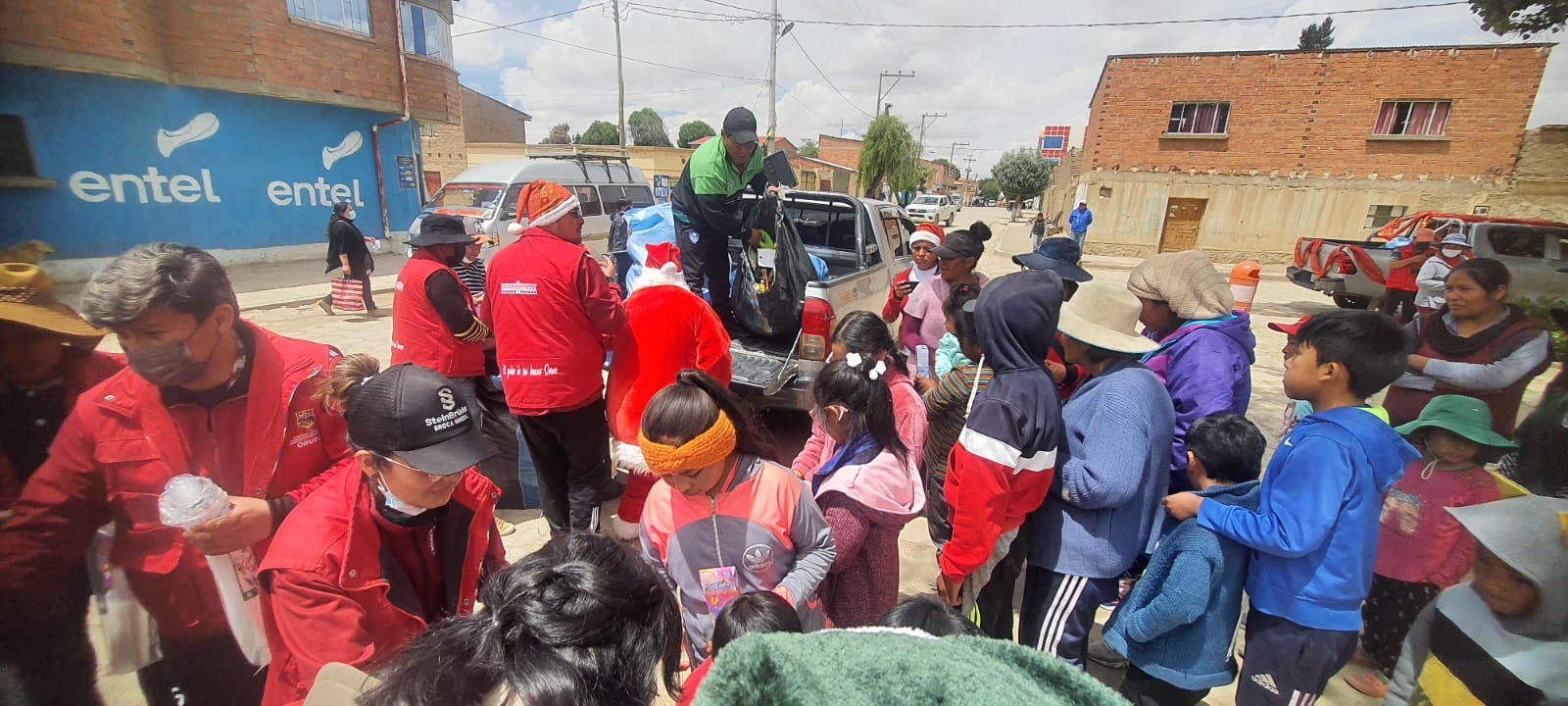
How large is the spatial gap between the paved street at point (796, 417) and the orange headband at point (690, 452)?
118 cm

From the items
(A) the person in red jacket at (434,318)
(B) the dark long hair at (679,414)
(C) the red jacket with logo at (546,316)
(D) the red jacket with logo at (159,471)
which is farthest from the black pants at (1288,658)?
(A) the person in red jacket at (434,318)

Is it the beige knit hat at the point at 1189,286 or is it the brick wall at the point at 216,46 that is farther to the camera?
the beige knit hat at the point at 1189,286

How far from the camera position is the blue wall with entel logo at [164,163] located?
3.70 feet

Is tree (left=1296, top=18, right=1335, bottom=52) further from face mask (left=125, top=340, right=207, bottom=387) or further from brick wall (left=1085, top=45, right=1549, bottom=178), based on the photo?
face mask (left=125, top=340, right=207, bottom=387)

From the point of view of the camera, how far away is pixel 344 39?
162 centimetres

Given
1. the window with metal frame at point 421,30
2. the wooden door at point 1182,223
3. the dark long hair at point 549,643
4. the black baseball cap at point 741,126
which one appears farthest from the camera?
the wooden door at point 1182,223

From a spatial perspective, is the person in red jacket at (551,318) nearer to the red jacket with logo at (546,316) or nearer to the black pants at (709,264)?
the red jacket with logo at (546,316)

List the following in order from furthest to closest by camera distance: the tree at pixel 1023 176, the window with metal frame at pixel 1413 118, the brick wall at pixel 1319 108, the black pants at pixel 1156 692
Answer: the tree at pixel 1023 176 → the window with metal frame at pixel 1413 118 → the brick wall at pixel 1319 108 → the black pants at pixel 1156 692

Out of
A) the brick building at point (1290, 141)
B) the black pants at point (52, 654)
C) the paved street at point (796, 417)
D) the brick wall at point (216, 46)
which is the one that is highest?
the brick building at point (1290, 141)

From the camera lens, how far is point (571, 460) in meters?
2.99

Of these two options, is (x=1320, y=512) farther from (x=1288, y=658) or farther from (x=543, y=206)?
(x=543, y=206)

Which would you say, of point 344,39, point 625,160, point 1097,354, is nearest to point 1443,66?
point 625,160

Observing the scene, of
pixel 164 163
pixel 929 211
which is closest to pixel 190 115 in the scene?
pixel 164 163

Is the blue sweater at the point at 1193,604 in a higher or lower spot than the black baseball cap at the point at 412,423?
lower
